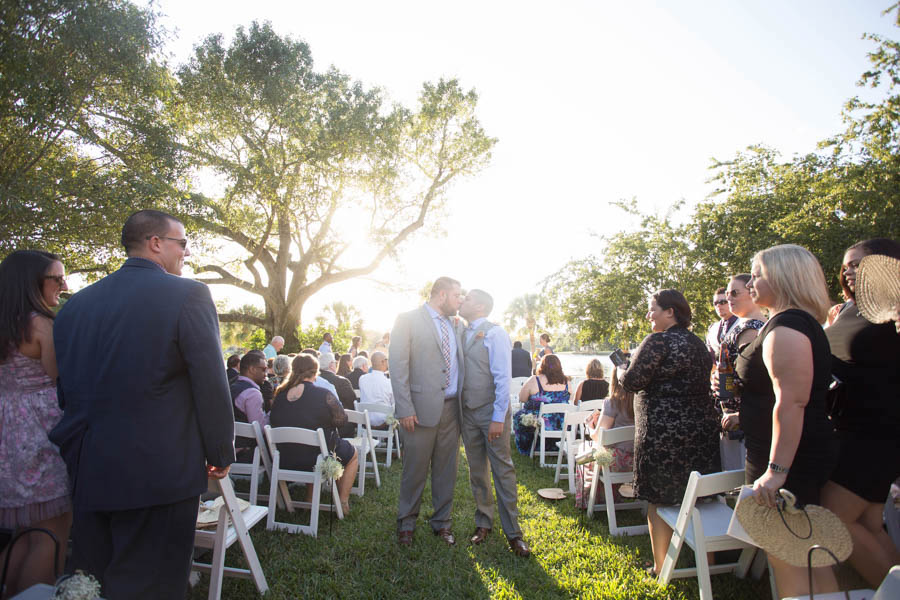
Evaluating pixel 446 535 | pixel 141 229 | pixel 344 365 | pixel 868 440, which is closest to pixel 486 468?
pixel 446 535

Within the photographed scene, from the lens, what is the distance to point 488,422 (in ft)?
13.8

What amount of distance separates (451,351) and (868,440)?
285 cm

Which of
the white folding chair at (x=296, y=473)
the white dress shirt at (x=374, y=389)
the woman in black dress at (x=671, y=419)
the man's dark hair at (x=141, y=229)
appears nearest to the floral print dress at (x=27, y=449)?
the man's dark hair at (x=141, y=229)

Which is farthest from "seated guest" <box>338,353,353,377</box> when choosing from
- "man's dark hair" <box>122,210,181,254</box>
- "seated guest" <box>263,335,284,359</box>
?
"man's dark hair" <box>122,210,181,254</box>

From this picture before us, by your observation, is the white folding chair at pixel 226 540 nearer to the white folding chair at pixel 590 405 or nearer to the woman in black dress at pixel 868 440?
the woman in black dress at pixel 868 440

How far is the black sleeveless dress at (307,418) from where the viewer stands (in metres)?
4.74

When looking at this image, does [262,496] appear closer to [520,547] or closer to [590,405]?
[520,547]

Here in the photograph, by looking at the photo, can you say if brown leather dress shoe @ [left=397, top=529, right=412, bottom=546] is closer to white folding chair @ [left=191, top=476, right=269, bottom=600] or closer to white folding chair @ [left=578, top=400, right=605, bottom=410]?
white folding chair @ [left=191, top=476, right=269, bottom=600]

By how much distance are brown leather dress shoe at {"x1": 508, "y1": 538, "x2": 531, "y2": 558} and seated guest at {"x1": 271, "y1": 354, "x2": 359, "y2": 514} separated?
191cm

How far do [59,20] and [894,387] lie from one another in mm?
10904

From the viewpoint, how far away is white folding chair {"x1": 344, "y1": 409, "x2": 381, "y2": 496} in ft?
18.3

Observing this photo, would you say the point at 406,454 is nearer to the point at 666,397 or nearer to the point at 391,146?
the point at 666,397

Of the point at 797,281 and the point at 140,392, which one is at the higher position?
the point at 797,281

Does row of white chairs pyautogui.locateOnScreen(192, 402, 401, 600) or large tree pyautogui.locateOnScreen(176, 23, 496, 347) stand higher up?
large tree pyautogui.locateOnScreen(176, 23, 496, 347)
